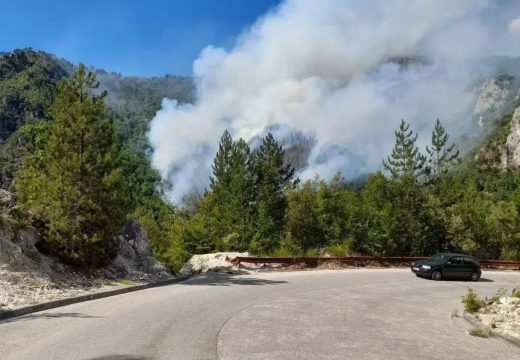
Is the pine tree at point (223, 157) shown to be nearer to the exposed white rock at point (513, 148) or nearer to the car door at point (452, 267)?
the car door at point (452, 267)

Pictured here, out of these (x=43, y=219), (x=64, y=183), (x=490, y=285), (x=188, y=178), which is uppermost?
(x=188, y=178)

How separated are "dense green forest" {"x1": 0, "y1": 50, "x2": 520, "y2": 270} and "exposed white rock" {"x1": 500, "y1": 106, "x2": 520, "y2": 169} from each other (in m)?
93.2

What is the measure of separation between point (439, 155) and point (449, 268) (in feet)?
183

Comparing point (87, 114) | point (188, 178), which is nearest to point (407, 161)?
point (87, 114)

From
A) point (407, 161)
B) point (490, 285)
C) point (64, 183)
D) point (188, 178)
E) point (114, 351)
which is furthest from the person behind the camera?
point (188, 178)

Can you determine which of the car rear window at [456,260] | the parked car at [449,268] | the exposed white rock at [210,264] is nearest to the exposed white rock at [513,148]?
the parked car at [449,268]

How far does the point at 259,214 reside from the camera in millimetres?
59125

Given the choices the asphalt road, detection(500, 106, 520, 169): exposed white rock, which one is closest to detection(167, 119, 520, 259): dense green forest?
the asphalt road

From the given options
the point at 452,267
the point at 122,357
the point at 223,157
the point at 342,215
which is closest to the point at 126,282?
the point at 122,357

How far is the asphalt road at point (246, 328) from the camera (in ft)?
27.0

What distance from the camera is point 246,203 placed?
2474 inches

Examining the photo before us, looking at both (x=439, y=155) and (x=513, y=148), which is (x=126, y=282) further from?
(x=513, y=148)

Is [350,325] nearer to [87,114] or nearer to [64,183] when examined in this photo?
[64,183]

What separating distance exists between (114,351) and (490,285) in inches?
892
